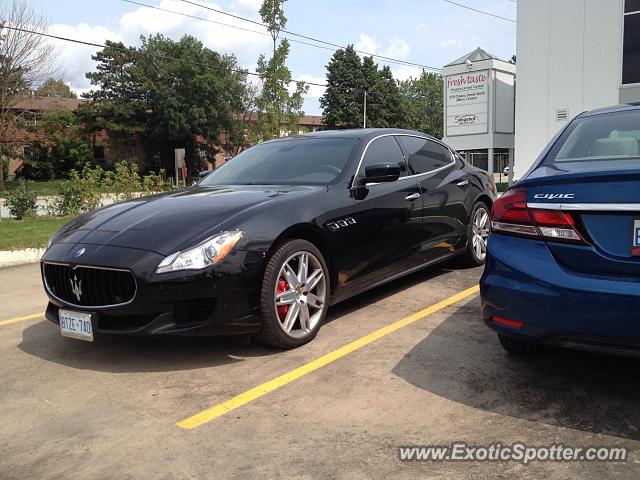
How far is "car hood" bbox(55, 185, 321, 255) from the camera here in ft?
12.1

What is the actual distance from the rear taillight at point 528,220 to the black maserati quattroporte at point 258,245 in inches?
56.0

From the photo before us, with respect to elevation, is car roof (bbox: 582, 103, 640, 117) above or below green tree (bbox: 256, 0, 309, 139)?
below

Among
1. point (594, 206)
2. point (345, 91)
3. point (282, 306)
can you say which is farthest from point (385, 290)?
point (345, 91)

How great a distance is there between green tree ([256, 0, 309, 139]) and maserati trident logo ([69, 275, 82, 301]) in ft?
62.1

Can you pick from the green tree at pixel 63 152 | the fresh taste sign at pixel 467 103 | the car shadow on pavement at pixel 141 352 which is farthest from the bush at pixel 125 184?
the green tree at pixel 63 152

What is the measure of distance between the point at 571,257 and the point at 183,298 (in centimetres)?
219

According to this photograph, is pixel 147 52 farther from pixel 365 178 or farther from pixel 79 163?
pixel 365 178

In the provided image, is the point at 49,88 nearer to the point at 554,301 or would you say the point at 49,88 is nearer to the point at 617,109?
the point at 617,109

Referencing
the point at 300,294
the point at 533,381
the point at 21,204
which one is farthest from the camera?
the point at 21,204

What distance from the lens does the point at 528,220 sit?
2975mm

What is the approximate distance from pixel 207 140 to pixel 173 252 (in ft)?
164

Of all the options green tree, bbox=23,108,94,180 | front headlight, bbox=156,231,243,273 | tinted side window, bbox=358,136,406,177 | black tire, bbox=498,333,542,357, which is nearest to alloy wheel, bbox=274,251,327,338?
front headlight, bbox=156,231,243,273

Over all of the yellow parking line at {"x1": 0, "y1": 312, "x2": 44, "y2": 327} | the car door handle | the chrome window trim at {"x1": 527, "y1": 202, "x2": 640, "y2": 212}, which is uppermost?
the chrome window trim at {"x1": 527, "y1": 202, "x2": 640, "y2": 212}

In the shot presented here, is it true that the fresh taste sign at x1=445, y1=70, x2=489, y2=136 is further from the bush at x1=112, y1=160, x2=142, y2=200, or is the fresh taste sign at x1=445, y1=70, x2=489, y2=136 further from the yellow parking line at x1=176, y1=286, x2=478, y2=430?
the yellow parking line at x1=176, y1=286, x2=478, y2=430
